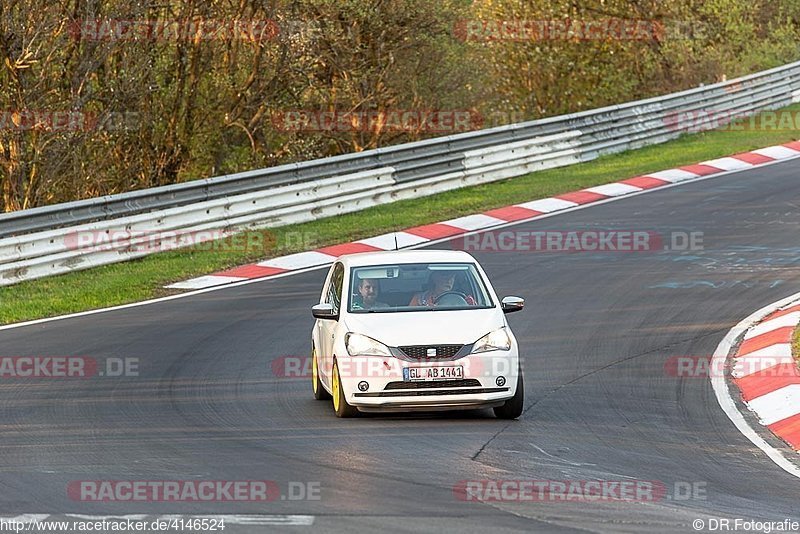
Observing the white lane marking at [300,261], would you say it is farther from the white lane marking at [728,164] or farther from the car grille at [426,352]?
the white lane marking at [728,164]

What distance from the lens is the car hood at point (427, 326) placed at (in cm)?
1128

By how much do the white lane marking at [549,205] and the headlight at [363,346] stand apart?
12000 mm

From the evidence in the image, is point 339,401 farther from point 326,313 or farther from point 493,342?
point 493,342

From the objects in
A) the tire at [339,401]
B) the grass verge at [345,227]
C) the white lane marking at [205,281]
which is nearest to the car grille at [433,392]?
the tire at [339,401]

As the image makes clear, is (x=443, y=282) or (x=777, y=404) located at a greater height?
(x=443, y=282)

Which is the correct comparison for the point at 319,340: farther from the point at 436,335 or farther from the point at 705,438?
the point at 705,438

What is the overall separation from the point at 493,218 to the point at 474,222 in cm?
44

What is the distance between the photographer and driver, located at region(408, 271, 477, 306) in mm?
12086

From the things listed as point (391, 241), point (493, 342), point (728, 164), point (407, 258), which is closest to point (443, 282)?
point (407, 258)

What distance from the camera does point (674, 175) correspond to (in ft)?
84.8

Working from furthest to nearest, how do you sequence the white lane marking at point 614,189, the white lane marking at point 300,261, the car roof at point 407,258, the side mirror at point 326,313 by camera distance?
the white lane marking at point 614,189 → the white lane marking at point 300,261 → the car roof at point 407,258 → the side mirror at point 326,313

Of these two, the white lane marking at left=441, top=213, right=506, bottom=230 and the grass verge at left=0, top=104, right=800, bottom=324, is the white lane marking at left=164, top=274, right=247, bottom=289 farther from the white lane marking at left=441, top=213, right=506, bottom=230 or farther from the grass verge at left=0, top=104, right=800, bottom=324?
the white lane marking at left=441, top=213, right=506, bottom=230

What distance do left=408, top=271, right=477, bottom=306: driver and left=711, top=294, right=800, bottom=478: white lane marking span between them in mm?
2497

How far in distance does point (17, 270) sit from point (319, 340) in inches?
302
